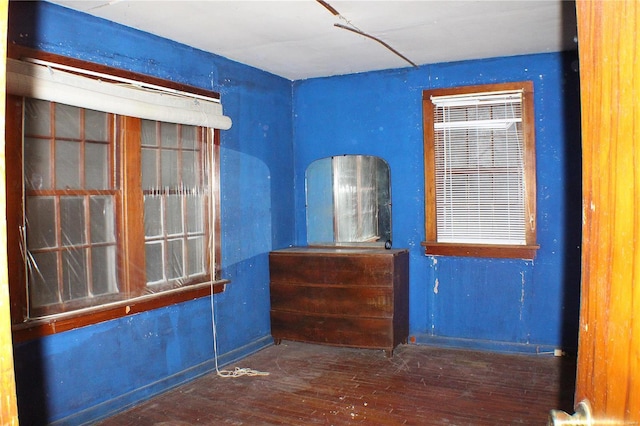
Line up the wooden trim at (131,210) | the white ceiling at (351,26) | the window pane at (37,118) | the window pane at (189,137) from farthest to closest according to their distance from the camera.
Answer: the window pane at (189,137) < the wooden trim at (131,210) < the white ceiling at (351,26) < the window pane at (37,118)

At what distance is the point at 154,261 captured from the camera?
3.78 meters

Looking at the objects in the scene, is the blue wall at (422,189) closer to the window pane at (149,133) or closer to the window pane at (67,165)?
the window pane at (149,133)

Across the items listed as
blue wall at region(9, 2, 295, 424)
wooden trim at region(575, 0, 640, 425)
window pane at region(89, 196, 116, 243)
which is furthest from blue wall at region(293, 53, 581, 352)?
wooden trim at region(575, 0, 640, 425)

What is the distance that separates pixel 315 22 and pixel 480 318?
9.98 feet

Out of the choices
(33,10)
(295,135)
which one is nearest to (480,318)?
(295,135)

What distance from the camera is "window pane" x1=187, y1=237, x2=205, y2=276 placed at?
4.09m

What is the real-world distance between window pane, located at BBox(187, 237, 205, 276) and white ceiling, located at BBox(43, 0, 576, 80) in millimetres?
1586

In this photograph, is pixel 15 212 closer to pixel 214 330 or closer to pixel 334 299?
pixel 214 330

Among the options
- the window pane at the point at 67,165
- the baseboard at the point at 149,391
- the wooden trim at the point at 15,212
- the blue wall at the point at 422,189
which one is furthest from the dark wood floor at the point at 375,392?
the window pane at the point at 67,165

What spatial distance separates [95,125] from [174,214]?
→ 3.00 feet

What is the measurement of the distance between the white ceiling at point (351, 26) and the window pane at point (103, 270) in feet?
5.13

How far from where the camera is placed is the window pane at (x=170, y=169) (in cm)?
386

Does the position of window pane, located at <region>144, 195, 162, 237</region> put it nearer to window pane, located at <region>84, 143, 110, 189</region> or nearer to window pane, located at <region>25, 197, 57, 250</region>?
window pane, located at <region>84, 143, 110, 189</region>

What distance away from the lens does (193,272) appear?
4109 mm
